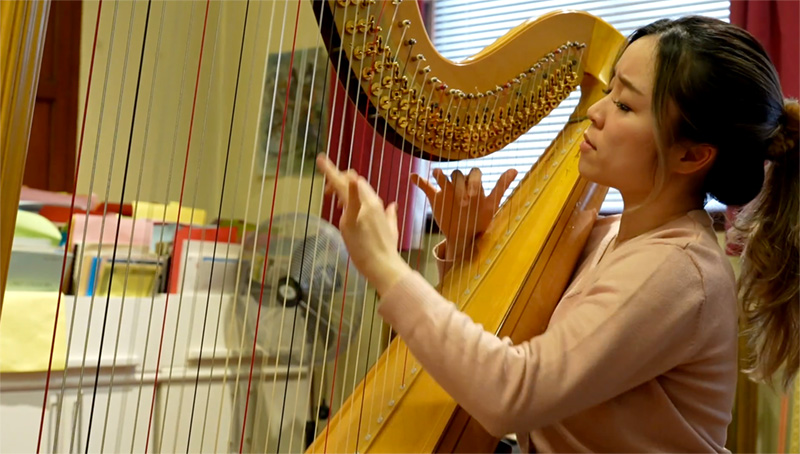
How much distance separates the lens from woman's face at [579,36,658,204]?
3.47ft

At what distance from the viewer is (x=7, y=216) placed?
60 cm

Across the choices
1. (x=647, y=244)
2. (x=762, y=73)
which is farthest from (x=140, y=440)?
(x=762, y=73)

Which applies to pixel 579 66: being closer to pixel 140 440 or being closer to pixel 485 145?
pixel 485 145

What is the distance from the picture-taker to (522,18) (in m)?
2.94

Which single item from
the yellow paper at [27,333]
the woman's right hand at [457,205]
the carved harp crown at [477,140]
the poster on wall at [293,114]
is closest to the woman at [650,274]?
the carved harp crown at [477,140]

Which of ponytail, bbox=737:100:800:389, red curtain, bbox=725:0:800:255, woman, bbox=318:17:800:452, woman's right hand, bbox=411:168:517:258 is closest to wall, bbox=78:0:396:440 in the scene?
woman's right hand, bbox=411:168:517:258

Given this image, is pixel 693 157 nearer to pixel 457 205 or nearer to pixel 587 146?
pixel 587 146

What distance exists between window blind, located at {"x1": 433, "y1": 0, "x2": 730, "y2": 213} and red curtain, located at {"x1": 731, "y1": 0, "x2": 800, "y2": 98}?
0.66 feet

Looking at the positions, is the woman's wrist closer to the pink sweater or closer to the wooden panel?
the pink sweater

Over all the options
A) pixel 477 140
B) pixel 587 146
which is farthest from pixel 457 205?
pixel 587 146

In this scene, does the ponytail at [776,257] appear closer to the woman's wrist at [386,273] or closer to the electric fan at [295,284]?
the woman's wrist at [386,273]

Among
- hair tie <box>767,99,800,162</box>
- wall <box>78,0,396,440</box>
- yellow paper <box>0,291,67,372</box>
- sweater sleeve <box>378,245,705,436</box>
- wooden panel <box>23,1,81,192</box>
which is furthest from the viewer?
wooden panel <box>23,1,81,192</box>

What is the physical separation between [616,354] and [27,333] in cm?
159

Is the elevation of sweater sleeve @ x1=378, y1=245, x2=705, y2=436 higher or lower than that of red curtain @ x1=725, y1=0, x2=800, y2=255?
lower
